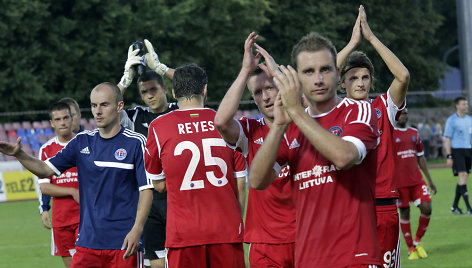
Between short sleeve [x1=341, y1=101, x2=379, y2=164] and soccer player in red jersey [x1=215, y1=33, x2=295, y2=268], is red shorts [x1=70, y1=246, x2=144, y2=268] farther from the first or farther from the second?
short sleeve [x1=341, y1=101, x2=379, y2=164]

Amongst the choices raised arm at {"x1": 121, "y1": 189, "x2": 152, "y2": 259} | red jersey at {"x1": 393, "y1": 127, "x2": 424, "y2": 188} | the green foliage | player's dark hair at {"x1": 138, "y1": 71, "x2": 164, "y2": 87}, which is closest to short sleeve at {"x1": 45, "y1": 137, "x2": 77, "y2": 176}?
raised arm at {"x1": 121, "y1": 189, "x2": 152, "y2": 259}

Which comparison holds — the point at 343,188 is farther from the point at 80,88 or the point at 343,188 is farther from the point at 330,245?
the point at 80,88

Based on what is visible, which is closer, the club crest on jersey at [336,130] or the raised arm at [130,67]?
the club crest on jersey at [336,130]

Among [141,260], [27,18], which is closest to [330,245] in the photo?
[141,260]

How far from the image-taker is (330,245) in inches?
190

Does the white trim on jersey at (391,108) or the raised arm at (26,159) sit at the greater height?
the white trim on jersey at (391,108)

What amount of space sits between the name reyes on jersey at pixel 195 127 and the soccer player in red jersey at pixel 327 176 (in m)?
1.74

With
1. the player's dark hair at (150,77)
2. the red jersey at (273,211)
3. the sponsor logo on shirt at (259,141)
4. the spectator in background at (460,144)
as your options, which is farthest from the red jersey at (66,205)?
the spectator in background at (460,144)

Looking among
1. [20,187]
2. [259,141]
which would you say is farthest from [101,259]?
[20,187]

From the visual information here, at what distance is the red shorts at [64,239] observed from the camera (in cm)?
967

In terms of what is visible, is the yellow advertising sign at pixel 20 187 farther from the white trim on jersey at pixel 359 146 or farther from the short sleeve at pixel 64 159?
the white trim on jersey at pixel 359 146

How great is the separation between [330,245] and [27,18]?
32449 millimetres

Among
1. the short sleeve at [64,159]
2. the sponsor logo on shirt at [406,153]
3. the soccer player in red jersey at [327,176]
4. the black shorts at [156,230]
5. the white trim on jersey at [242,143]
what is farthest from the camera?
the sponsor logo on shirt at [406,153]

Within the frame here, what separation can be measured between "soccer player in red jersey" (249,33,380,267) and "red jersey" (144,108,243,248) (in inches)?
66.2
